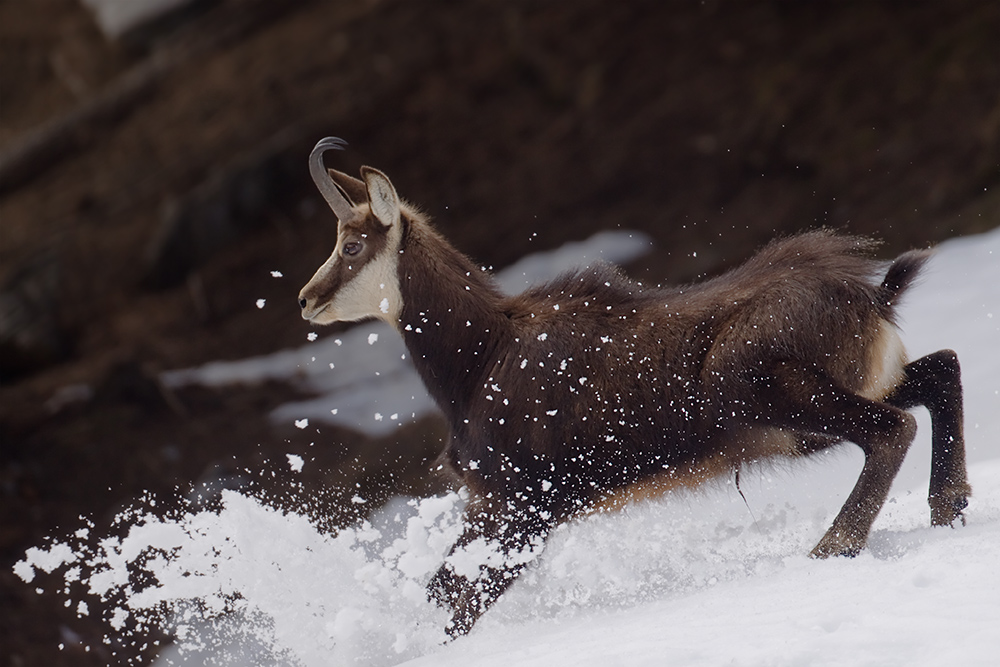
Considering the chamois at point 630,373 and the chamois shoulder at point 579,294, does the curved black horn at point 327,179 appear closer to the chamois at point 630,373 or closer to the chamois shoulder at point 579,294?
the chamois at point 630,373

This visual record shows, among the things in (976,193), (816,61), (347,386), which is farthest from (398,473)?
(816,61)

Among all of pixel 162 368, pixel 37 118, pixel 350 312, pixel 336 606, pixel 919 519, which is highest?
pixel 37 118

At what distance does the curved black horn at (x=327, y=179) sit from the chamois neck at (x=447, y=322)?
0.28 metres

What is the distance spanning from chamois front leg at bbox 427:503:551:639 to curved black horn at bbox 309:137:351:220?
1.35m

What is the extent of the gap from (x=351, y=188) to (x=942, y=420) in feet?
8.22

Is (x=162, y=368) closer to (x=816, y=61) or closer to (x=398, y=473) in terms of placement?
(x=398, y=473)

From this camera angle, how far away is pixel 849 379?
366 cm

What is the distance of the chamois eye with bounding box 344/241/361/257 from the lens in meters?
4.08

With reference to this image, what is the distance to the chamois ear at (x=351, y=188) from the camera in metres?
4.41

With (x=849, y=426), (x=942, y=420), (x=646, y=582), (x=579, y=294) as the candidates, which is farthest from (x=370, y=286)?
(x=942, y=420)

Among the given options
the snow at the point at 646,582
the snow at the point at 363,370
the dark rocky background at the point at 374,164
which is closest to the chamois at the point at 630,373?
the snow at the point at 646,582

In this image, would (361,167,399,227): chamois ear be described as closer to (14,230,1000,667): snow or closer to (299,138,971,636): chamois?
(299,138,971,636): chamois

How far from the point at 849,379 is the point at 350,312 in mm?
1884

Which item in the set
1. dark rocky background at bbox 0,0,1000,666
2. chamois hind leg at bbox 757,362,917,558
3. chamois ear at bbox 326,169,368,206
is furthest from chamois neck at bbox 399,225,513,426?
dark rocky background at bbox 0,0,1000,666
